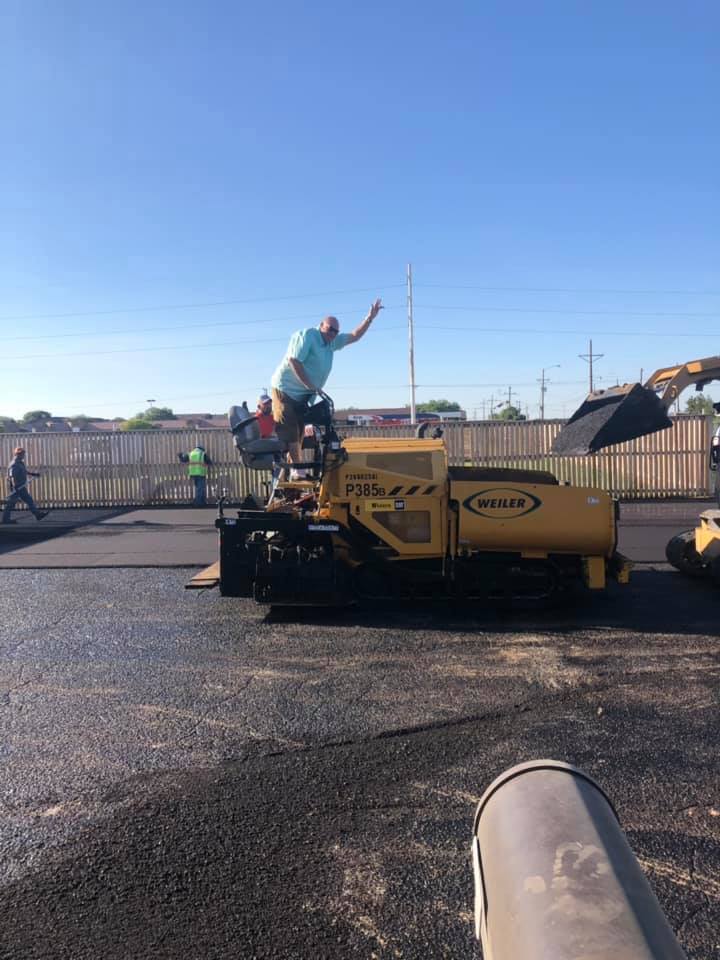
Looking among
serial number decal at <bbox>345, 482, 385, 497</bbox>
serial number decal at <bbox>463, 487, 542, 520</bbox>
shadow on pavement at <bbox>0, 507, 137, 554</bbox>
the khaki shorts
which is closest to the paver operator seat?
the khaki shorts

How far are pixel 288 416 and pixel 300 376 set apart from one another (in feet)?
1.54

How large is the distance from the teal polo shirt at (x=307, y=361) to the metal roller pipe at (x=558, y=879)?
248 inches

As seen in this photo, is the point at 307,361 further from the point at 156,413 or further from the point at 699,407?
the point at 156,413

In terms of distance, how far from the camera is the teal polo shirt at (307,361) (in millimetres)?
7965

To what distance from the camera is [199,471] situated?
60.2 ft

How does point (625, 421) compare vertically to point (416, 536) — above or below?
above

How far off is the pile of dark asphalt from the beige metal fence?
11465 mm

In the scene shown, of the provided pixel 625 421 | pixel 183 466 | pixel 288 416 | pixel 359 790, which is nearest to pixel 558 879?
pixel 359 790

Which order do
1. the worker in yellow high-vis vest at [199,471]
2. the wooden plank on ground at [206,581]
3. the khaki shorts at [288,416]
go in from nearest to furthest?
the wooden plank on ground at [206,581] < the khaki shorts at [288,416] < the worker in yellow high-vis vest at [199,471]

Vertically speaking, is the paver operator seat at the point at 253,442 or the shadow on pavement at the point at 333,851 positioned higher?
the paver operator seat at the point at 253,442

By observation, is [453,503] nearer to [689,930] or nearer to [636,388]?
[636,388]

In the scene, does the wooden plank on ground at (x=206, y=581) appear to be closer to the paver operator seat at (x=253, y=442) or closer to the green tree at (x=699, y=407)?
the paver operator seat at (x=253, y=442)

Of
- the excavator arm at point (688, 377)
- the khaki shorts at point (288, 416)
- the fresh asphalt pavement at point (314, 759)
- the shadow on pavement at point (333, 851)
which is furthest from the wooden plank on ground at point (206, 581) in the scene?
the excavator arm at point (688, 377)

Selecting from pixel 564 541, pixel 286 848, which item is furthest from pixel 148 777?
pixel 564 541
